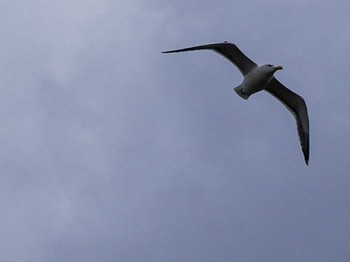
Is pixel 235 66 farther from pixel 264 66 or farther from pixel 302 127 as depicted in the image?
pixel 302 127

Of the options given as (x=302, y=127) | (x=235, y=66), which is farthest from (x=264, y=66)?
(x=302, y=127)

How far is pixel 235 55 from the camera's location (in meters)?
44.3

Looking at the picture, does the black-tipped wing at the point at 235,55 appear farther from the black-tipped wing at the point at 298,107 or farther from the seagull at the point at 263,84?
the black-tipped wing at the point at 298,107

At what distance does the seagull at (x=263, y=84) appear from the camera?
1732 inches

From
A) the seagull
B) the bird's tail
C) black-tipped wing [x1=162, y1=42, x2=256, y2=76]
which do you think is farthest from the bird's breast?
black-tipped wing [x1=162, y1=42, x2=256, y2=76]

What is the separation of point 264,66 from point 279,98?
9.73 feet

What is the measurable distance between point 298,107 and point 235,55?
4866 millimetres

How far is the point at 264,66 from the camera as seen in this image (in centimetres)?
4422

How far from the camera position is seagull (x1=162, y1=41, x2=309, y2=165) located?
4400 centimetres

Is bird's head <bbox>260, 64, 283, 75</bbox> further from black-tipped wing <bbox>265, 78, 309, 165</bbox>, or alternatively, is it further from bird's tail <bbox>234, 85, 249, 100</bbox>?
black-tipped wing <bbox>265, 78, 309, 165</bbox>

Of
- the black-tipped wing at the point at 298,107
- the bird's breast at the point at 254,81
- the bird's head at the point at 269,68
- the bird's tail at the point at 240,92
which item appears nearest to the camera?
the bird's head at the point at 269,68

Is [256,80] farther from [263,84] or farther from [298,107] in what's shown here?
[298,107]

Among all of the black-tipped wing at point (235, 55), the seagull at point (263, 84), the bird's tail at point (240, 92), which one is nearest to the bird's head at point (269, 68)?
the seagull at point (263, 84)

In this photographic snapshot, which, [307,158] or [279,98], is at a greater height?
[279,98]
